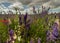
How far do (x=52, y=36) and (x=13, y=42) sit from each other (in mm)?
364

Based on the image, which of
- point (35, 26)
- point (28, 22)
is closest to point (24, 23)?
point (28, 22)

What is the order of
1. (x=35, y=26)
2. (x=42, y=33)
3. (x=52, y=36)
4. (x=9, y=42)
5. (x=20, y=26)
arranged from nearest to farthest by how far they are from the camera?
(x=9, y=42)
(x=52, y=36)
(x=20, y=26)
(x=42, y=33)
(x=35, y=26)

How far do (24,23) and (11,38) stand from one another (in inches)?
8.8

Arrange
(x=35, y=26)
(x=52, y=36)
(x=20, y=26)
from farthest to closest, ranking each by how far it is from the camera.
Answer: (x=35, y=26), (x=20, y=26), (x=52, y=36)

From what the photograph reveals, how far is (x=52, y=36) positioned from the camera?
1.68 meters

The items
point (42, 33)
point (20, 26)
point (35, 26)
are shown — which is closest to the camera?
point (20, 26)

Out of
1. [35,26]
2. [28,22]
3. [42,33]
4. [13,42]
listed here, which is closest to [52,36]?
[28,22]

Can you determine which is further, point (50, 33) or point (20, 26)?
point (20, 26)

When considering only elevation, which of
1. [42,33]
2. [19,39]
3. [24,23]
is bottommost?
[42,33]

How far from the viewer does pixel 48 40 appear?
5.66 ft

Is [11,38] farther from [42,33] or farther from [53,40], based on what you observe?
[42,33]

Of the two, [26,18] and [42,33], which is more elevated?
[26,18]

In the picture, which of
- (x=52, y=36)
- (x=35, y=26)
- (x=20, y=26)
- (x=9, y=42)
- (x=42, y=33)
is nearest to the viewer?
(x=9, y=42)

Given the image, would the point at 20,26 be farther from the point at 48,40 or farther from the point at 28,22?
the point at 48,40
